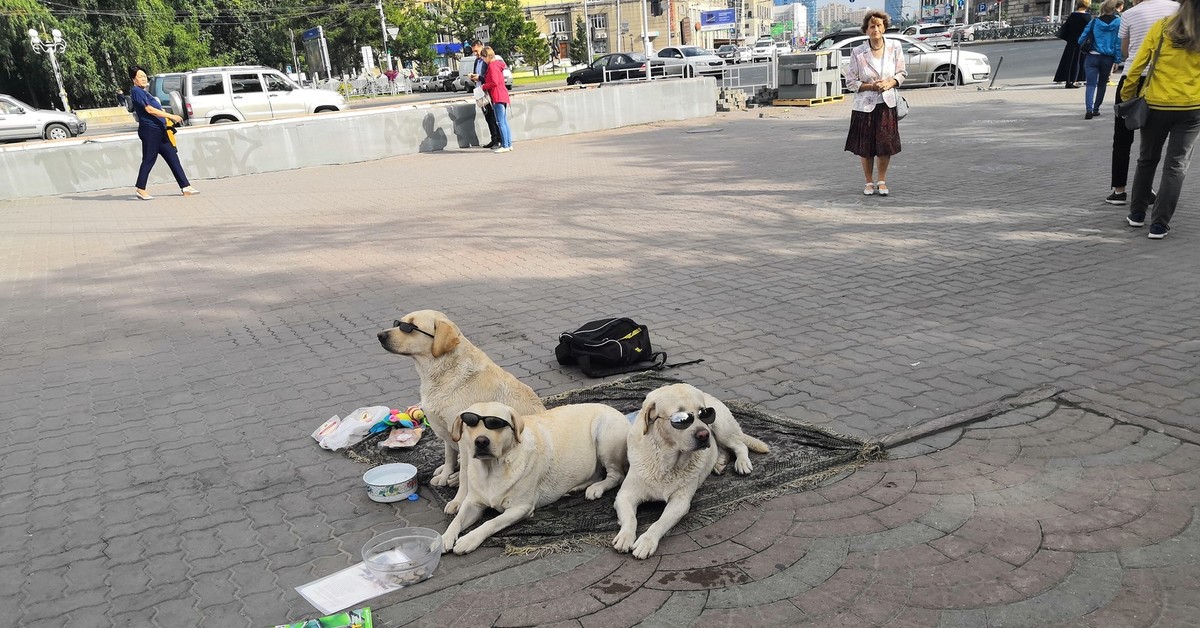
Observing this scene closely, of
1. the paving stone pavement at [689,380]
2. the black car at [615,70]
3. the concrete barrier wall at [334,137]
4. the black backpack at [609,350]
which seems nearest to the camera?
the paving stone pavement at [689,380]

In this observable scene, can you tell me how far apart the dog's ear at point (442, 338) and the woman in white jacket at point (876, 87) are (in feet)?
24.7

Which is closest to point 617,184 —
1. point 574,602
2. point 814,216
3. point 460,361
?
point 814,216

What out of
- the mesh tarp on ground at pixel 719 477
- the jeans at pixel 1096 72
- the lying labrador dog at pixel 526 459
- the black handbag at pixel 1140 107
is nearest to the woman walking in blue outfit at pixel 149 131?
the mesh tarp on ground at pixel 719 477

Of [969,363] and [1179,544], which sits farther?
[969,363]

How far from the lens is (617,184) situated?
1312 centimetres

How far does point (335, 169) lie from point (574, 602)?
52.0ft

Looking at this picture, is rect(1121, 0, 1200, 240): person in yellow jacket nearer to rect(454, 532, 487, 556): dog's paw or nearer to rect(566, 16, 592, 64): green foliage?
rect(454, 532, 487, 556): dog's paw

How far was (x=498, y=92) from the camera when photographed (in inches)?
695

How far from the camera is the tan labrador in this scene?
3961 mm

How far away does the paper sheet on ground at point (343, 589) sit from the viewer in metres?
3.22

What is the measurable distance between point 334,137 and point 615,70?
18419 millimetres

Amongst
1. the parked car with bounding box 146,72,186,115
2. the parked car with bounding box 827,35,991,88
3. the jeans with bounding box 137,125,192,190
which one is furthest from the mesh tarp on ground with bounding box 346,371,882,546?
the parked car with bounding box 827,35,991,88

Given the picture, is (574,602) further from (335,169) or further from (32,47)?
(32,47)

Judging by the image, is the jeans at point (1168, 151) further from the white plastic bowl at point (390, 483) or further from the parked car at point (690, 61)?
the parked car at point (690, 61)
